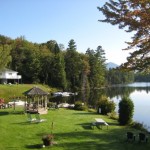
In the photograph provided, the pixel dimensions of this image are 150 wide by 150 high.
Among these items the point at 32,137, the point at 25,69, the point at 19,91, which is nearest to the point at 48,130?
the point at 32,137

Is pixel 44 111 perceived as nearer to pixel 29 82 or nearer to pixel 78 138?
pixel 78 138

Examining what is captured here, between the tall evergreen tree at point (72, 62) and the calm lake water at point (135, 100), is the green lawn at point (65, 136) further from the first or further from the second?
the tall evergreen tree at point (72, 62)

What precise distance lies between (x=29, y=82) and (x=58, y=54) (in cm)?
1475

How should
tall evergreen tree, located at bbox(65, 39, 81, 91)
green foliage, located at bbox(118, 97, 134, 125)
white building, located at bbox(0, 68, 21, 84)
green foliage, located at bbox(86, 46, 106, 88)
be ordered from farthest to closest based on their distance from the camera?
green foliage, located at bbox(86, 46, 106, 88)
tall evergreen tree, located at bbox(65, 39, 81, 91)
white building, located at bbox(0, 68, 21, 84)
green foliage, located at bbox(118, 97, 134, 125)

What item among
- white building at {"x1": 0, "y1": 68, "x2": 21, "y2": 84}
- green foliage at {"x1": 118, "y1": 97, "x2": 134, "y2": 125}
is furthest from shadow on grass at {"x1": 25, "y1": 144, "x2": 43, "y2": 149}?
white building at {"x1": 0, "y1": 68, "x2": 21, "y2": 84}

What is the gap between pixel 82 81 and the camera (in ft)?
444

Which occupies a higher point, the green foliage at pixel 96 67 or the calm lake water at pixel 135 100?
the green foliage at pixel 96 67

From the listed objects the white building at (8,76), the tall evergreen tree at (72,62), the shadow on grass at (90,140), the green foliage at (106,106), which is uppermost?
the tall evergreen tree at (72,62)

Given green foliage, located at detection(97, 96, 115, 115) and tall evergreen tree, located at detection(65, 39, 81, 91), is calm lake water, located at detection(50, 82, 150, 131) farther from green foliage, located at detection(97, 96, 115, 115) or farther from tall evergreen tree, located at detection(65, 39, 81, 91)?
tall evergreen tree, located at detection(65, 39, 81, 91)

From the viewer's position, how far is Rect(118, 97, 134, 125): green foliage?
3444 cm

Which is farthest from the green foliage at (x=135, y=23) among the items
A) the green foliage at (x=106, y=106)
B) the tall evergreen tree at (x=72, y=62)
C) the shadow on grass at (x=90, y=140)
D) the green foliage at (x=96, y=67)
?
the green foliage at (x=96, y=67)

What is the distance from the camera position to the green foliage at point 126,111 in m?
34.4

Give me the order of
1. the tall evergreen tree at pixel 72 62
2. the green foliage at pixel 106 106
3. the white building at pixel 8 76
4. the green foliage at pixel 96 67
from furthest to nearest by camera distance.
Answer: the green foliage at pixel 96 67
the tall evergreen tree at pixel 72 62
the white building at pixel 8 76
the green foliage at pixel 106 106

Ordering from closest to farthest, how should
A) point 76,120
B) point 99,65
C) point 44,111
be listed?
point 76,120, point 44,111, point 99,65
